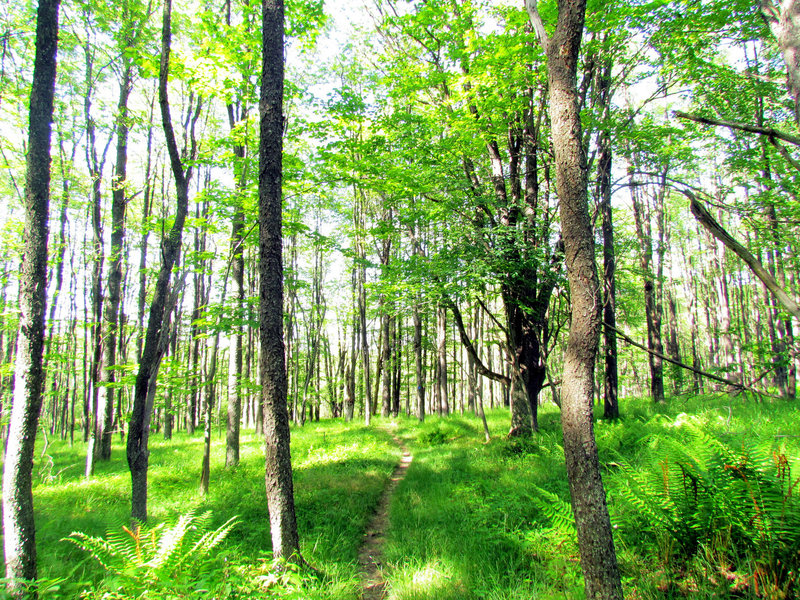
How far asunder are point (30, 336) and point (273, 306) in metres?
2.32

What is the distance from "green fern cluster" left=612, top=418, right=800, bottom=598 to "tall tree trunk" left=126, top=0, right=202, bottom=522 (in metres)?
6.14

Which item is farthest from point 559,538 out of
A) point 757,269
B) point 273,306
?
point 273,306

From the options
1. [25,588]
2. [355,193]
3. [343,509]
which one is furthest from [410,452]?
[355,193]

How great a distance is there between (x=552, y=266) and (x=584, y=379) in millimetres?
6072

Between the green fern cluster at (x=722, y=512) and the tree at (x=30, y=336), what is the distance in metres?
5.98

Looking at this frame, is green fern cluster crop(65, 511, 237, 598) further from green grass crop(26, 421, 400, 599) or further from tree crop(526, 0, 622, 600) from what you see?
tree crop(526, 0, 622, 600)

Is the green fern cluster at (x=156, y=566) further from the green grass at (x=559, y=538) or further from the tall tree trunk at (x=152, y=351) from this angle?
the green grass at (x=559, y=538)

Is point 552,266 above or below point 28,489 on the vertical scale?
above

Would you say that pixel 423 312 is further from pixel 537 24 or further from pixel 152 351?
pixel 537 24

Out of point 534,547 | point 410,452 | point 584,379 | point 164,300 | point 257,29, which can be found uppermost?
point 257,29

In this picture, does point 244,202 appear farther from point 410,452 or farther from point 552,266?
point 410,452

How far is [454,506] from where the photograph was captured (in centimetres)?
612

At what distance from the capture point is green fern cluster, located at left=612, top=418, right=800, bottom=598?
122 inches

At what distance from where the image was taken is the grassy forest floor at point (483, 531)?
3297 millimetres
